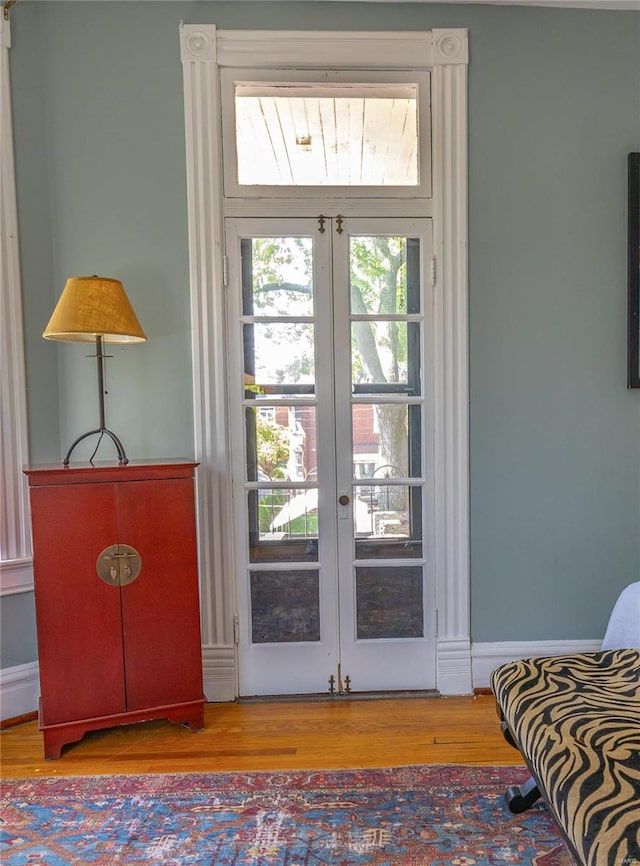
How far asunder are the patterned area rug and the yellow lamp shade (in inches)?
66.9

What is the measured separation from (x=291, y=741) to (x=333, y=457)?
1.21 metres

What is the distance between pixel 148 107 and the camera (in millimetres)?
2219

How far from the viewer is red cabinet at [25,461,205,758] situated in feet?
6.29

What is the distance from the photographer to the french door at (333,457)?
2289 millimetres

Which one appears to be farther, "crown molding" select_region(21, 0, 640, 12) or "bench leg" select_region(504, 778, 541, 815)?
"crown molding" select_region(21, 0, 640, 12)

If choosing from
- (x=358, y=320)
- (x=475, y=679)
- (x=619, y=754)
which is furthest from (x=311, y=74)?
(x=475, y=679)

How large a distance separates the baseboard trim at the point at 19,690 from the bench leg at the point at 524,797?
2.00m

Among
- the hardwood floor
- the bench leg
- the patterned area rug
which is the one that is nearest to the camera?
the patterned area rug

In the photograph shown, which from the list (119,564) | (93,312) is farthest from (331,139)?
(119,564)

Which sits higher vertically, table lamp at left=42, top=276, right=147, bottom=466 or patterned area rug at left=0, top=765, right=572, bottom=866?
table lamp at left=42, top=276, right=147, bottom=466

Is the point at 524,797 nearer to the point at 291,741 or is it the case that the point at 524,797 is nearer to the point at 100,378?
the point at 291,741

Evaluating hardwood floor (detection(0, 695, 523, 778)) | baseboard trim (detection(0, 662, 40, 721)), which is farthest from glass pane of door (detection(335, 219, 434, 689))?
baseboard trim (detection(0, 662, 40, 721))

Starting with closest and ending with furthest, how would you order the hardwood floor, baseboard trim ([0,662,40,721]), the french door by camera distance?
1. the hardwood floor
2. baseboard trim ([0,662,40,721])
3. the french door

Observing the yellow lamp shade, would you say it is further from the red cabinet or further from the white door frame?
the red cabinet
